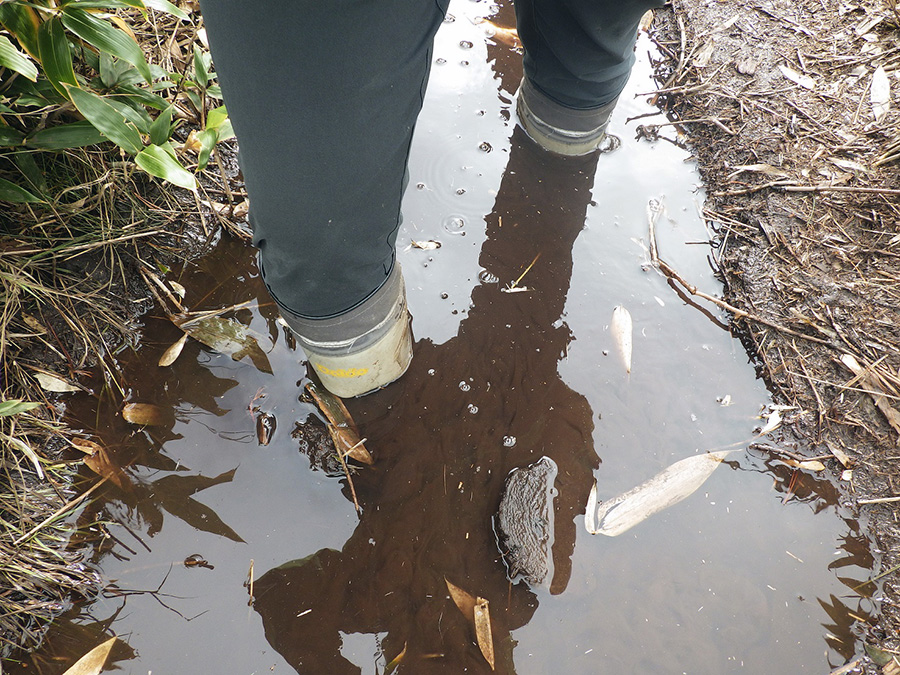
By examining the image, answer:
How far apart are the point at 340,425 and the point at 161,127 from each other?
866mm

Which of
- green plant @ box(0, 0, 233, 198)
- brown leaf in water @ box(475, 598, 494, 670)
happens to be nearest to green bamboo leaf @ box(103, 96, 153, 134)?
green plant @ box(0, 0, 233, 198)

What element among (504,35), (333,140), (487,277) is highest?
(333,140)

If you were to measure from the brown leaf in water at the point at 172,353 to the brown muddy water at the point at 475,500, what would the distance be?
29 millimetres

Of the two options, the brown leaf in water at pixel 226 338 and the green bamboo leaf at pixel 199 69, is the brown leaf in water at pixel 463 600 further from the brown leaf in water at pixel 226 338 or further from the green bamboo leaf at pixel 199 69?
the green bamboo leaf at pixel 199 69

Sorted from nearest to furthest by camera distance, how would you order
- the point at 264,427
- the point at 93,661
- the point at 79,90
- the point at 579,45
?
1. the point at 79,90
2. the point at 93,661
3. the point at 264,427
4. the point at 579,45

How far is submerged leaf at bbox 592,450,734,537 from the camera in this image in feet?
4.91

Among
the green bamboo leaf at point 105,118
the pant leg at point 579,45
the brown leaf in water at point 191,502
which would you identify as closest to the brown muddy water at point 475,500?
the brown leaf in water at point 191,502

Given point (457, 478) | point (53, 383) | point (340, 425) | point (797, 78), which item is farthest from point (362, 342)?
point (797, 78)

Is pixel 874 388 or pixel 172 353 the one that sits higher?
pixel 172 353

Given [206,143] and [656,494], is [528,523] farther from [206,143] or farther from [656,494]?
[206,143]

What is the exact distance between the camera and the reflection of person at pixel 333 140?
778 millimetres

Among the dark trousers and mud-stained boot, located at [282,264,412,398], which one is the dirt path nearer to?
mud-stained boot, located at [282,264,412,398]

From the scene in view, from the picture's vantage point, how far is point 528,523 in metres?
1.46

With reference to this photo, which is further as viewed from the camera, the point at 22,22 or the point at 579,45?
the point at 579,45
